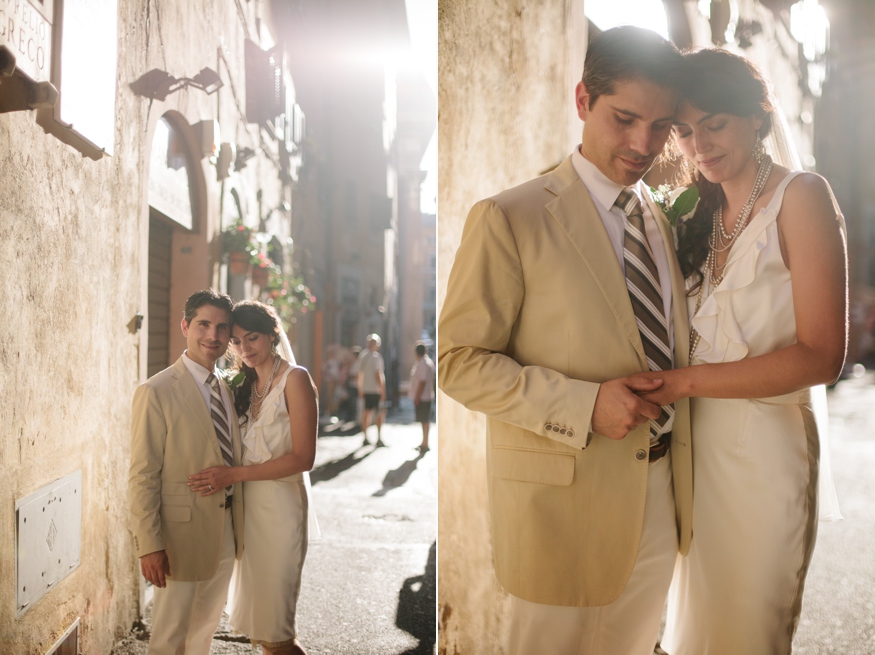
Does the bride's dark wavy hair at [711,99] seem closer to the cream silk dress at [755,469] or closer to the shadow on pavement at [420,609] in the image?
the cream silk dress at [755,469]

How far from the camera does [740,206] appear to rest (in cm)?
168

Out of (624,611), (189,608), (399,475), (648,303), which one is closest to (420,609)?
(399,475)

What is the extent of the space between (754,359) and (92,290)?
1746mm

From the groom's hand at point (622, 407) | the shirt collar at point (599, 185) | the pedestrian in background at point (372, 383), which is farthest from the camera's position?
the pedestrian in background at point (372, 383)

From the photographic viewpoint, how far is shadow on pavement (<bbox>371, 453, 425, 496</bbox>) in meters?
2.35

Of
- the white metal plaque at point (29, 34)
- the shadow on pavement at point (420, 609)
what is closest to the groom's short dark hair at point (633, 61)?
the white metal plaque at point (29, 34)

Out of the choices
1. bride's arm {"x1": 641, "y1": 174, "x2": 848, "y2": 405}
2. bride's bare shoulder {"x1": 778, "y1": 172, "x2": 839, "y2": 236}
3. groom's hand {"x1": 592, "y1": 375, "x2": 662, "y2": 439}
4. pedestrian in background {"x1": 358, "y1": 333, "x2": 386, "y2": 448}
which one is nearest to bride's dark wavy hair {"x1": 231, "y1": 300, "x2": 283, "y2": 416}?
pedestrian in background {"x1": 358, "y1": 333, "x2": 386, "y2": 448}

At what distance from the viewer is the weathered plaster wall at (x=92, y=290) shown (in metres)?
1.64

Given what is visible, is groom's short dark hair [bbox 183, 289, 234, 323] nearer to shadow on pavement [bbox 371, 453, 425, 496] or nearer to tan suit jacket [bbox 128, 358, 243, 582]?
tan suit jacket [bbox 128, 358, 243, 582]

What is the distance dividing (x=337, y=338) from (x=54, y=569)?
3.31 feet

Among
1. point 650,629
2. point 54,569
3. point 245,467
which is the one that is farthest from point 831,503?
point 54,569

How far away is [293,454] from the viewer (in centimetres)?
193

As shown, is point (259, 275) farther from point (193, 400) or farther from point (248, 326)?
point (193, 400)

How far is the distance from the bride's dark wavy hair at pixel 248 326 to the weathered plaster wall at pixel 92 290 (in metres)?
0.14
